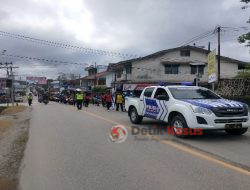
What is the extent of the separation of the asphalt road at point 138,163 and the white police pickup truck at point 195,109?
1.62 feet

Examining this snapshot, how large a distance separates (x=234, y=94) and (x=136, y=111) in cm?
1048

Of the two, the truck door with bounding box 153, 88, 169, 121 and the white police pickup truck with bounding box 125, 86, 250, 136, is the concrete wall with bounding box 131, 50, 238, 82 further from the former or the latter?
the truck door with bounding box 153, 88, 169, 121

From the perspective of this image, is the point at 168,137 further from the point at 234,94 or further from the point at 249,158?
the point at 234,94

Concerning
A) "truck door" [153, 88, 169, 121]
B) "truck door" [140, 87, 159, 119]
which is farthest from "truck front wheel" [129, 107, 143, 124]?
"truck door" [153, 88, 169, 121]

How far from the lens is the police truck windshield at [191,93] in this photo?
35.2 feet

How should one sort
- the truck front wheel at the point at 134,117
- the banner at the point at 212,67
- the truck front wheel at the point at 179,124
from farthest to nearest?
the banner at the point at 212,67 < the truck front wheel at the point at 134,117 < the truck front wheel at the point at 179,124

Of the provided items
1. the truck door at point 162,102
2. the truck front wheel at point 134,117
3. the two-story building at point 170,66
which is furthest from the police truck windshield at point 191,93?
the two-story building at point 170,66

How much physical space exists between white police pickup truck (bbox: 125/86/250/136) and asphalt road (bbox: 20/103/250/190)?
494mm

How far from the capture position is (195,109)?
9.32m

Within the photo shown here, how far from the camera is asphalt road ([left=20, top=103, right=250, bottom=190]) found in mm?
5383

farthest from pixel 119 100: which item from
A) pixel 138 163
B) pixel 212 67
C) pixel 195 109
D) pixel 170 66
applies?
pixel 170 66

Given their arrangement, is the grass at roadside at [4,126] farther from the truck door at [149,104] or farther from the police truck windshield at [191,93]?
the police truck windshield at [191,93]

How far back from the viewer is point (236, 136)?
33.5 feet

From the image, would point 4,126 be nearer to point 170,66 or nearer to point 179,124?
point 179,124
